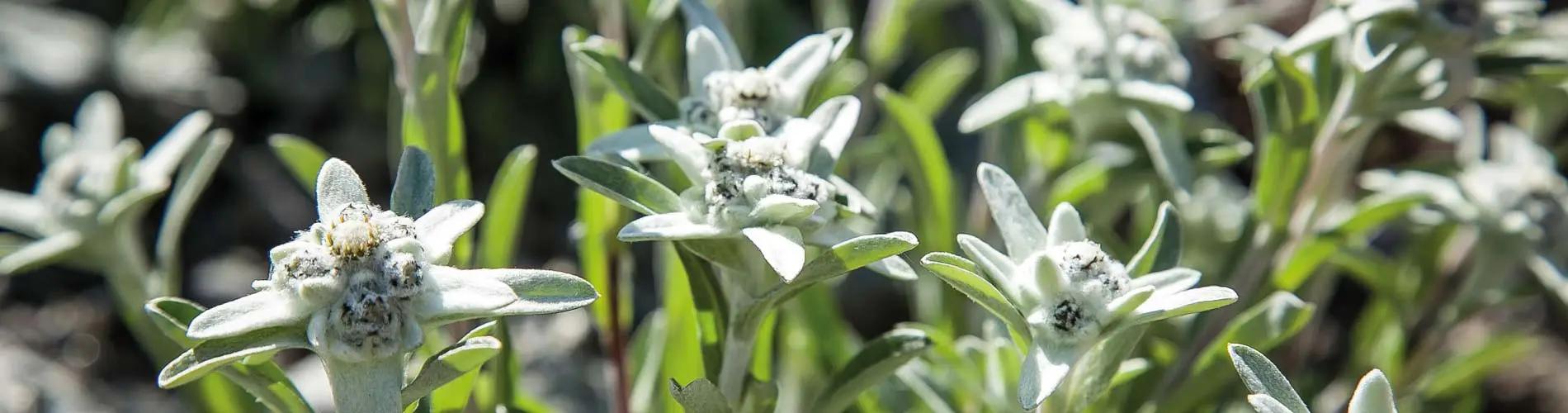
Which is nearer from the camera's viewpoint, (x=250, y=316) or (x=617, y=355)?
(x=250, y=316)

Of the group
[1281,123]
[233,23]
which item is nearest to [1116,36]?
[1281,123]

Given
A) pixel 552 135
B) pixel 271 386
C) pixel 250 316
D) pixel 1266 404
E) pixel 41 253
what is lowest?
pixel 552 135

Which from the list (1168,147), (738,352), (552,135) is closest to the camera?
(738,352)

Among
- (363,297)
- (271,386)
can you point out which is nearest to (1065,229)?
(363,297)

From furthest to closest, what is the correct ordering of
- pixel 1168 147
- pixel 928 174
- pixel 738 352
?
1. pixel 928 174
2. pixel 1168 147
3. pixel 738 352

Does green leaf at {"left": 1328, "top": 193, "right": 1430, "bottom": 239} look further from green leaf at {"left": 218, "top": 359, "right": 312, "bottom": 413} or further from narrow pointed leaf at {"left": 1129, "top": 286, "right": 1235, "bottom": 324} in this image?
green leaf at {"left": 218, "top": 359, "right": 312, "bottom": 413}

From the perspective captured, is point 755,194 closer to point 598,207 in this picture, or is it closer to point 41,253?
point 598,207
